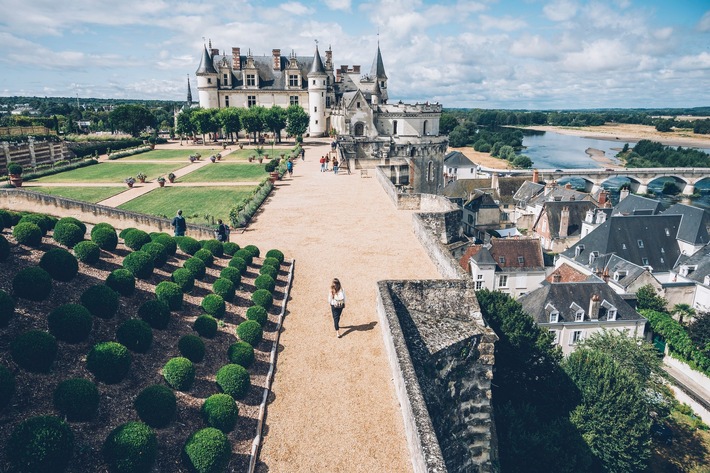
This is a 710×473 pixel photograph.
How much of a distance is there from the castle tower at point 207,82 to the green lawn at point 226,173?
26338 mm

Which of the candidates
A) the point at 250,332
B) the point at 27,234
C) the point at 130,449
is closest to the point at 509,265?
the point at 250,332

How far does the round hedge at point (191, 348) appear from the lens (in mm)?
10688

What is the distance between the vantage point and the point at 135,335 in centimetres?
1028

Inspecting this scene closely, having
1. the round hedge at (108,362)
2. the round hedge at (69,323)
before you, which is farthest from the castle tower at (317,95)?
the round hedge at (108,362)

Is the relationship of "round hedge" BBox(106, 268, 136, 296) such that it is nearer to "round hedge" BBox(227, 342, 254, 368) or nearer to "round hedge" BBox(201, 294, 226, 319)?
"round hedge" BBox(201, 294, 226, 319)

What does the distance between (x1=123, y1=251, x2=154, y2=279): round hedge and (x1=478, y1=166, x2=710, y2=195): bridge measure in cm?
7373

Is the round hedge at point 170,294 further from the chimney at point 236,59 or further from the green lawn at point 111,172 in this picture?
the chimney at point 236,59

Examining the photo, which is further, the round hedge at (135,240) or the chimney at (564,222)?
the chimney at (564,222)

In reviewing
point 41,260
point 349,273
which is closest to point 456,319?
point 349,273

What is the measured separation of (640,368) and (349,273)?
18.8 metres

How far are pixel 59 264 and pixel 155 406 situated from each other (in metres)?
5.29

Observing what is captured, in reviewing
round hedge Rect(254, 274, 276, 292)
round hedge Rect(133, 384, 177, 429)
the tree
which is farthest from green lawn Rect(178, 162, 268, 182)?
the tree

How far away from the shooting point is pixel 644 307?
31.8 metres

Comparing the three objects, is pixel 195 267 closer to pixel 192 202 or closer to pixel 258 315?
pixel 258 315
